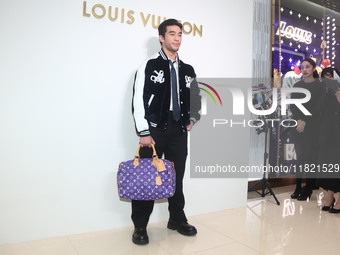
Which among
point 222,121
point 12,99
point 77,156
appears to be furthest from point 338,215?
point 12,99

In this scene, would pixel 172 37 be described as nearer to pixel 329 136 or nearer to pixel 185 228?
pixel 185 228

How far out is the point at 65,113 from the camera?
2.36 metres

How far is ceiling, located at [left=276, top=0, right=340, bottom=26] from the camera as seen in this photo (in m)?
5.02

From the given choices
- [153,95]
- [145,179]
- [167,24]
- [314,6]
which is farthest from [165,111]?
[314,6]

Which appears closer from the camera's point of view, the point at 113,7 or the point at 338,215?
the point at 113,7

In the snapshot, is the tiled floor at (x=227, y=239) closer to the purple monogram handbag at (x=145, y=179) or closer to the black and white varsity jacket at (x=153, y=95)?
the purple monogram handbag at (x=145, y=179)

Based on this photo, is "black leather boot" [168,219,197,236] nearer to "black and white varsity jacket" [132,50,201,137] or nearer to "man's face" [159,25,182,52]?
"black and white varsity jacket" [132,50,201,137]

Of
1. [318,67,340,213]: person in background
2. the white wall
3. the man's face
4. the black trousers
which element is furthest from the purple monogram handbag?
[318,67,340,213]: person in background

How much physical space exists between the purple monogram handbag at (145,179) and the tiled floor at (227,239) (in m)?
0.41

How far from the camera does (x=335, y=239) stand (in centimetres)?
246

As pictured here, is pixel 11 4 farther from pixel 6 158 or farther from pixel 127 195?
pixel 127 195

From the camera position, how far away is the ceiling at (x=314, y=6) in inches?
198

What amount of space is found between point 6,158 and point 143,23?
1567 mm

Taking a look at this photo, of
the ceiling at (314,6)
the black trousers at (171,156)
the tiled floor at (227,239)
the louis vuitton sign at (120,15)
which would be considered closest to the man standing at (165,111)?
the black trousers at (171,156)
